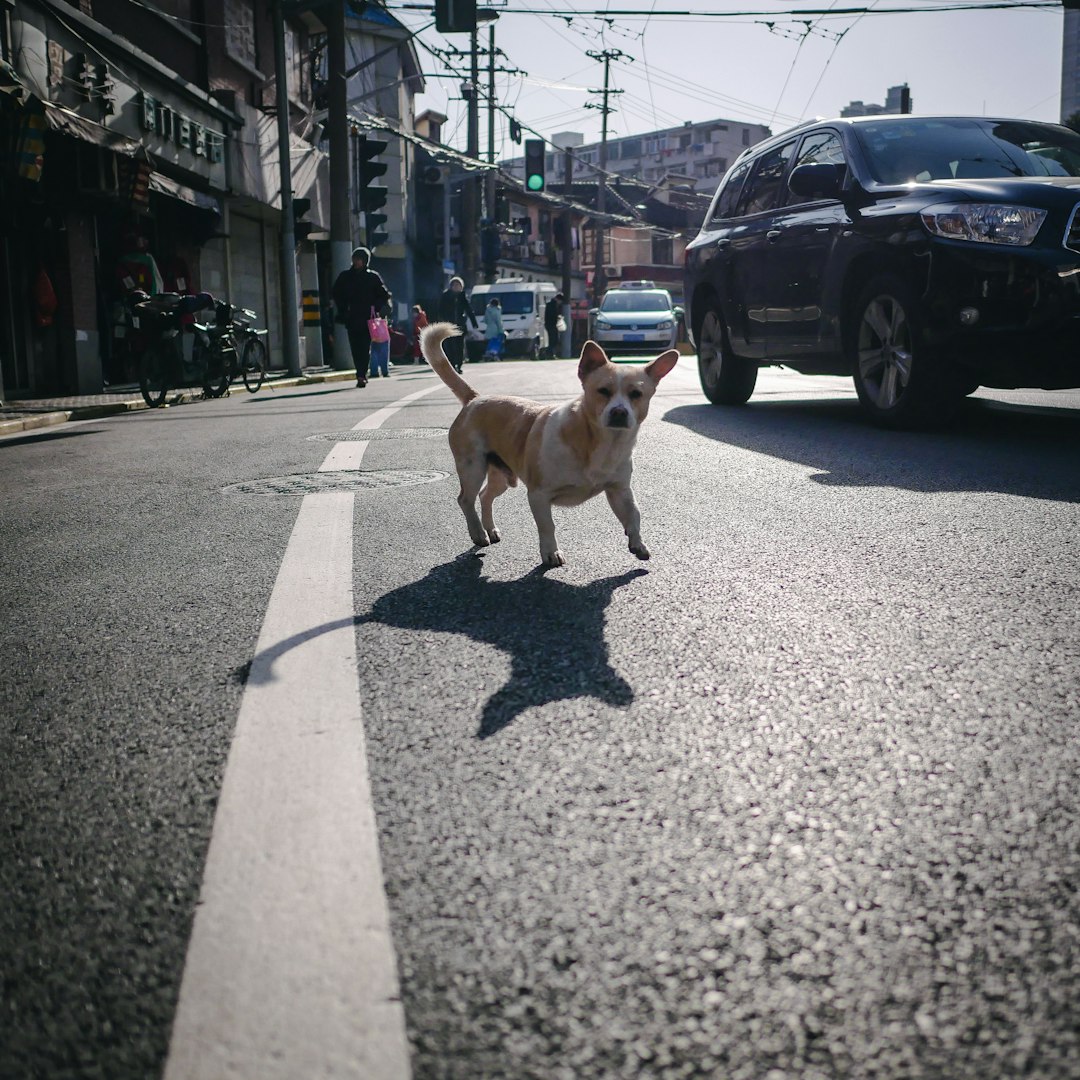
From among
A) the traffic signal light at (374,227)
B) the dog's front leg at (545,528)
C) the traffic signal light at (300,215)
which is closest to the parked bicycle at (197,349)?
the traffic signal light at (300,215)

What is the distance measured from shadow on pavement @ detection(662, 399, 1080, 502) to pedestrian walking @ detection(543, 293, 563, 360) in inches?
1298

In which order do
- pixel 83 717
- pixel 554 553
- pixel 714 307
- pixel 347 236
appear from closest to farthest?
pixel 83 717 < pixel 554 553 < pixel 714 307 < pixel 347 236

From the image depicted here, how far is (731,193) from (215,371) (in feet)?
25.5

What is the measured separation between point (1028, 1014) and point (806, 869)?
41cm

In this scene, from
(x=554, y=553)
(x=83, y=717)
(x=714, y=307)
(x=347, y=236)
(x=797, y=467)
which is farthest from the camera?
(x=347, y=236)

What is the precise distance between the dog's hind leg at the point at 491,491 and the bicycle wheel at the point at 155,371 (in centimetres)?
979

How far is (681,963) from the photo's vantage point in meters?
1.48

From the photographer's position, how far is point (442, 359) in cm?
486

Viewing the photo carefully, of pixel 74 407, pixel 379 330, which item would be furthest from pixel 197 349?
pixel 379 330

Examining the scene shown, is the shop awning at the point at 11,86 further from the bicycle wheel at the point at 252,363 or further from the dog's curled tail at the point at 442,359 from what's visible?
the dog's curled tail at the point at 442,359

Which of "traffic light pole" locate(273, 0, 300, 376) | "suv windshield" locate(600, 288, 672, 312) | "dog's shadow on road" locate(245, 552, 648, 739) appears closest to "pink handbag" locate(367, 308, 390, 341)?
"traffic light pole" locate(273, 0, 300, 376)

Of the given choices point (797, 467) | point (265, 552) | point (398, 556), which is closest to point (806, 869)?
point (398, 556)

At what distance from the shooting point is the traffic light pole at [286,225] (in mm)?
20703

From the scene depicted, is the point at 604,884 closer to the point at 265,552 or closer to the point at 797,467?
the point at 265,552
